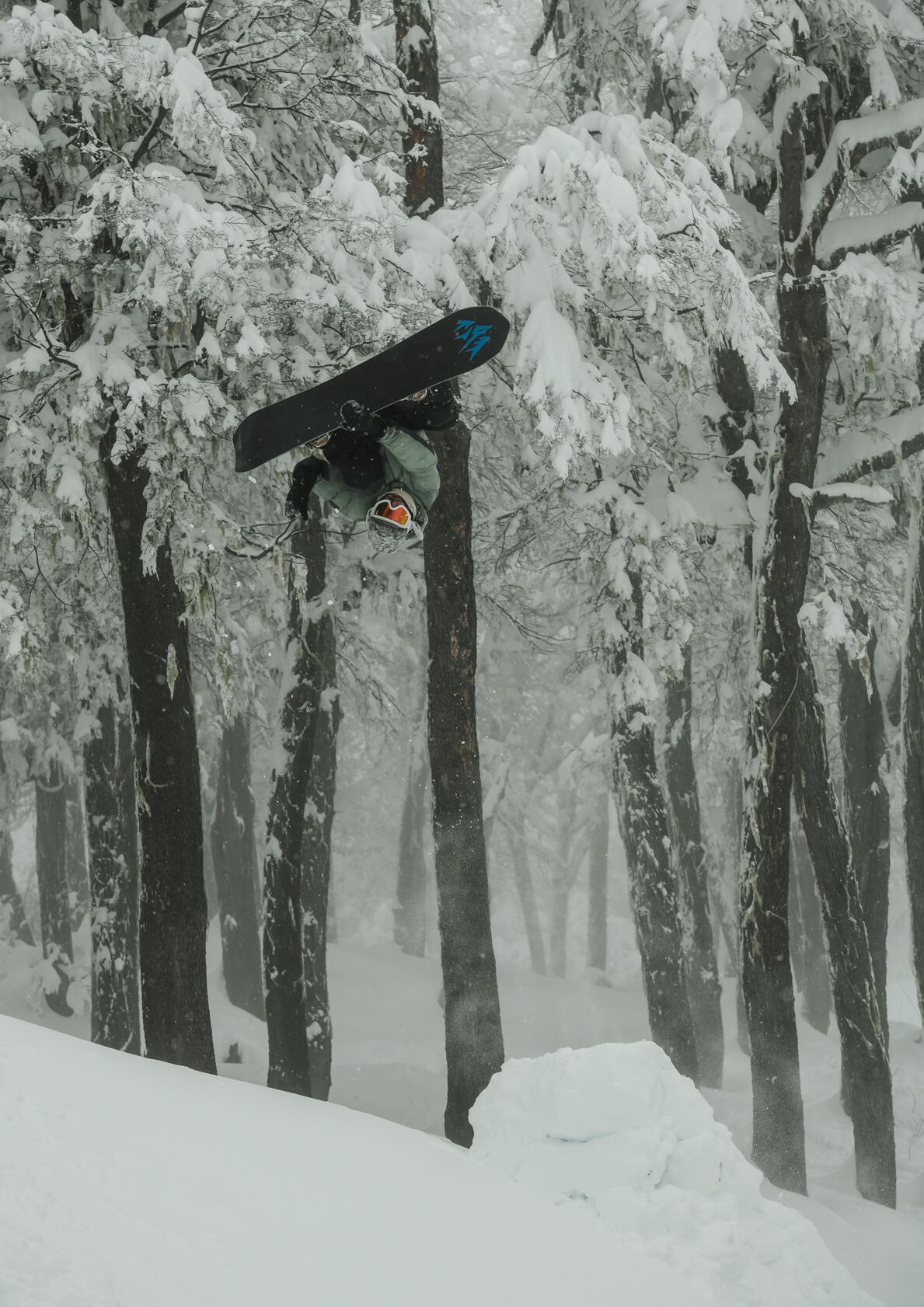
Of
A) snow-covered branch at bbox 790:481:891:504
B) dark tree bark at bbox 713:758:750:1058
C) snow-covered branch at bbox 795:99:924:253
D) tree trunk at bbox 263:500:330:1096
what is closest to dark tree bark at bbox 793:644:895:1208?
snow-covered branch at bbox 790:481:891:504

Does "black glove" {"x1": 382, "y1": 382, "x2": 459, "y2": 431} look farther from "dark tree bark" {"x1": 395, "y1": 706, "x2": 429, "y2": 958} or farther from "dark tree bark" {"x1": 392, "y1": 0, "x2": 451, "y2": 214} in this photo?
"dark tree bark" {"x1": 395, "y1": 706, "x2": 429, "y2": 958}

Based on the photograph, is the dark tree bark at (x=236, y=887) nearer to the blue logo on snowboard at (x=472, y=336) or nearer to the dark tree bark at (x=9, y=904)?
the dark tree bark at (x=9, y=904)

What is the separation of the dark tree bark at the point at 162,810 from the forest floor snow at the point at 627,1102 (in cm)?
250

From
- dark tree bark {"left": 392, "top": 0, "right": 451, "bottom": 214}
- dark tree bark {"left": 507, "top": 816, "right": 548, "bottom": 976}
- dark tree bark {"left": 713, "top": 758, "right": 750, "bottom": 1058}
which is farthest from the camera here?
dark tree bark {"left": 507, "top": 816, "right": 548, "bottom": 976}

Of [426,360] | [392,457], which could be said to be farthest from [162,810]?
[426,360]

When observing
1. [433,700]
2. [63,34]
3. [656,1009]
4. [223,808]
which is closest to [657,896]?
[656,1009]

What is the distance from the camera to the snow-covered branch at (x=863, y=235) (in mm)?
9594

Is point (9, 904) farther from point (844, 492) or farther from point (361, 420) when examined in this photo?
point (361, 420)

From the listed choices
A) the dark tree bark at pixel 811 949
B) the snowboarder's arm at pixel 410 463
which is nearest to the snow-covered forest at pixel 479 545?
the snowboarder's arm at pixel 410 463

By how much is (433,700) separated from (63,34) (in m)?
4.69

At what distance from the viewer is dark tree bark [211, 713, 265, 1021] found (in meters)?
17.0

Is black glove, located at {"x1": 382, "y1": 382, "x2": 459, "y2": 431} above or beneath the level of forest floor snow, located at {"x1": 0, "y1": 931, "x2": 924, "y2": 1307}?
above

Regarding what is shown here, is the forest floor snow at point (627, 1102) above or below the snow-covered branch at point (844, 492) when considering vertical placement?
below

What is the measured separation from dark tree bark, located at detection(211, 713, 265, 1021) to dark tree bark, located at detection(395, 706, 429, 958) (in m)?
4.65
